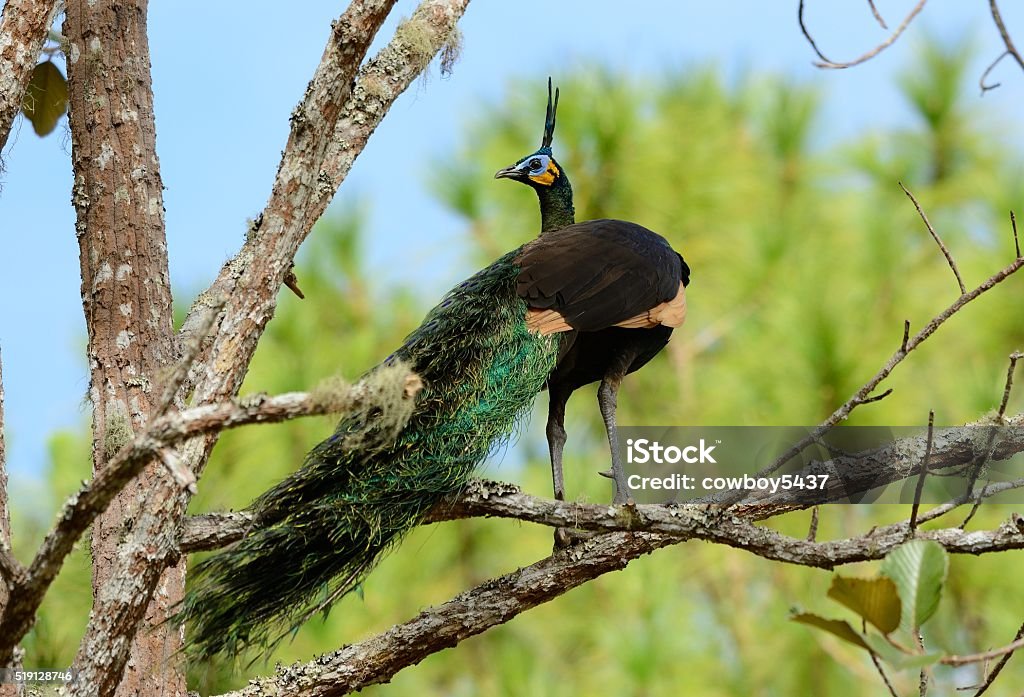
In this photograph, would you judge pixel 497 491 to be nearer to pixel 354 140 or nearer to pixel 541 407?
pixel 354 140

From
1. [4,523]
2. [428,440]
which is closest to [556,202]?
[428,440]

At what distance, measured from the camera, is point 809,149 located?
30.3 feet

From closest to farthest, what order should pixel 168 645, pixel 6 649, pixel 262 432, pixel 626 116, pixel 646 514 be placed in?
→ pixel 6 649 → pixel 646 514 → pixel 168 645 → pixel 262 432 → pixel 626 116

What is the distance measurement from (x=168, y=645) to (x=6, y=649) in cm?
72

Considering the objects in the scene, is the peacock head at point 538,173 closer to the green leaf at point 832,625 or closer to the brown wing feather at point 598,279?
the brown wing feather at point 598,279

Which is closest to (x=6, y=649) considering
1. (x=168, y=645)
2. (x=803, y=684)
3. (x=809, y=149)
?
(x=168, y=645)

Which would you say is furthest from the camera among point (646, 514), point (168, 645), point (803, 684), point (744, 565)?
→ point (744, 565)

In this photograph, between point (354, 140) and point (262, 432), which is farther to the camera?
point (262, 432)

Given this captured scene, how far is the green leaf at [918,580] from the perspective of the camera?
1.41 metres

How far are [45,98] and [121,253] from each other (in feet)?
2.14

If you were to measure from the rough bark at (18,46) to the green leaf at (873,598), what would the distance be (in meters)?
2.15

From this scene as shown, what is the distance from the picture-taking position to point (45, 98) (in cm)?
315

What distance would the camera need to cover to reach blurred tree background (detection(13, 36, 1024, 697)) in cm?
660

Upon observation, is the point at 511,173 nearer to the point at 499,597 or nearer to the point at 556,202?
the point at 556,202
